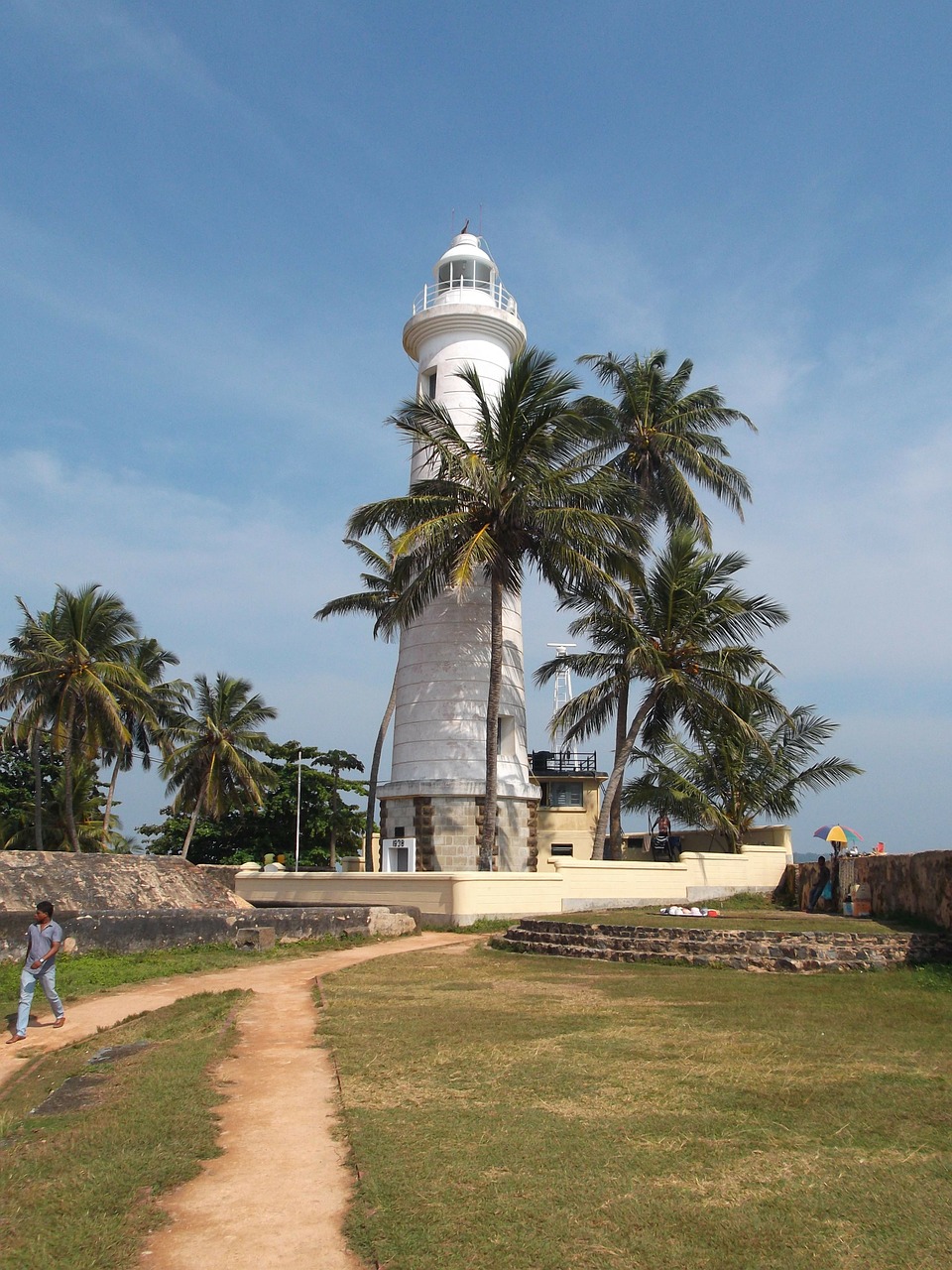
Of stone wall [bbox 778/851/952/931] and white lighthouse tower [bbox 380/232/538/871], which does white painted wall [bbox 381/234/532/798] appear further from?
stone wall [bbox 778/851/952/931]

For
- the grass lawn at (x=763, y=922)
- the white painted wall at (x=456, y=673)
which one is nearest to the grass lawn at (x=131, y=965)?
the grass lawn at (x=763, y=922)

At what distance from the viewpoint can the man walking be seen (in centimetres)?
909

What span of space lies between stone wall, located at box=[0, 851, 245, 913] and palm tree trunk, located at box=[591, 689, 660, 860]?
9.92 meters

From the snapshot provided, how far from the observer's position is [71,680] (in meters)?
31.3

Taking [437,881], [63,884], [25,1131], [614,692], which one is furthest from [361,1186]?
[614,692]

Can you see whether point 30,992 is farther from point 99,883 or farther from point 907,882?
point 907,882

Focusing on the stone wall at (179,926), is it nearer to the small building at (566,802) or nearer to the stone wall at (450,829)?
the stone wall at (450,829)

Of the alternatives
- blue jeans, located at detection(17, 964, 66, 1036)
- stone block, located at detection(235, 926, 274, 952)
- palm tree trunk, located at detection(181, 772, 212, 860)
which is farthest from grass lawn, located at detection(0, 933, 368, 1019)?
palm tree trunk, located at detection(181, 772, 212, 860)

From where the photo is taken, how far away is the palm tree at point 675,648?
25.2 metres

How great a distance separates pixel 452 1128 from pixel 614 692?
21.6 meters

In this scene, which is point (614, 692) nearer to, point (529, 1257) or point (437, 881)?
point (437, 881)

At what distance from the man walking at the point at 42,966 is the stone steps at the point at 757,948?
7677 mm

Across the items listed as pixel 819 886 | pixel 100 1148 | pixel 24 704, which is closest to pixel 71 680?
pixel 24 704

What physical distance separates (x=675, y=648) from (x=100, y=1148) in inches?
859
